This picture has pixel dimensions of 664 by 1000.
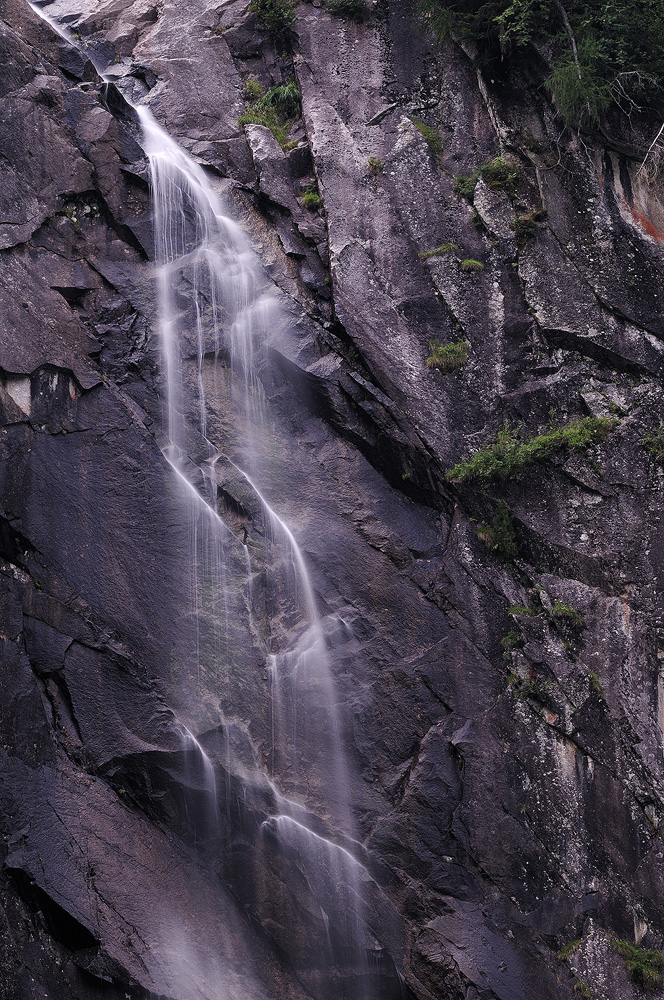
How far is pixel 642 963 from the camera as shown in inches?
315

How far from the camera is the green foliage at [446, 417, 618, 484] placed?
1012cm

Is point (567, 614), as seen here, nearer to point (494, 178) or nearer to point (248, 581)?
point (248, 581)

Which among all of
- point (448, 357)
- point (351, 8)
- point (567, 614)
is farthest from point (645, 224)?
point (351, 8)

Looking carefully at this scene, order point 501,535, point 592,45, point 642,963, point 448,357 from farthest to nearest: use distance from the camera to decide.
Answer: point 592,45 → point 448,357 → point 501,535 → point 642,963

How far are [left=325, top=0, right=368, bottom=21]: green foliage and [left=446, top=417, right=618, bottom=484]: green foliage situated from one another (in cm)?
903

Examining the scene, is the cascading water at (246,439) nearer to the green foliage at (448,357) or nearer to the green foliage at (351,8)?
the green foliage at (448,357)

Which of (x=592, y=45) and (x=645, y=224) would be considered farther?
(x=592, y=45)

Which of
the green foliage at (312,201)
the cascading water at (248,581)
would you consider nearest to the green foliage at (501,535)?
the cascading water at (248,581)

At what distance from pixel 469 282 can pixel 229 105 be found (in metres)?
5.94

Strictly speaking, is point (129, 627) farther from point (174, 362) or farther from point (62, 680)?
point (174, 362)

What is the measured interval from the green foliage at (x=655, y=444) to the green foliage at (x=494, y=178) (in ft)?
14.8

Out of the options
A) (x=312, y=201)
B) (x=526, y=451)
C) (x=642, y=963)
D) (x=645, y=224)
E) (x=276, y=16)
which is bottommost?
(x=642, y=963)

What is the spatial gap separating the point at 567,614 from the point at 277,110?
10.2m

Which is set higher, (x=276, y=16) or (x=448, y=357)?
(x=276, y=16)
